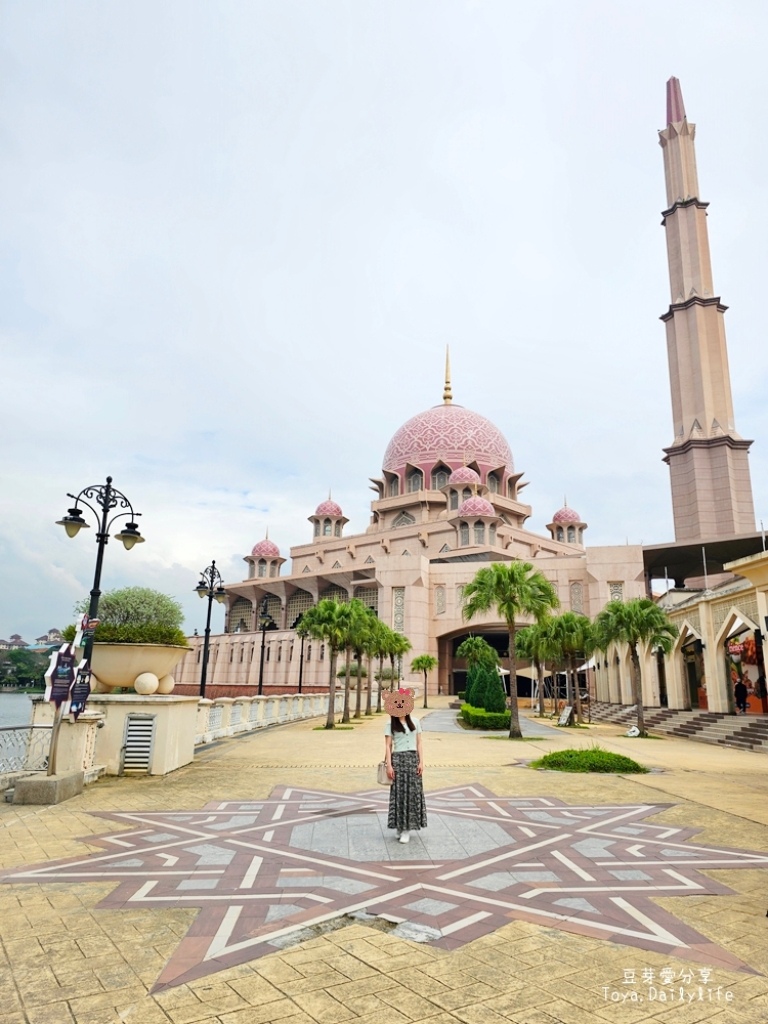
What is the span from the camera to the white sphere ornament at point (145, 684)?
38.9ft

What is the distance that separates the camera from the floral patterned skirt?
700 cm

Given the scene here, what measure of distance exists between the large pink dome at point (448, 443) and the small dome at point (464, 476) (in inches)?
130

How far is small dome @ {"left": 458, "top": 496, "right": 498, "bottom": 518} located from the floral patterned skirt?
4673 cm

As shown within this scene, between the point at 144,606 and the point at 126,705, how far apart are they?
13.9m

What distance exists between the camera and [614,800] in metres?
9.74

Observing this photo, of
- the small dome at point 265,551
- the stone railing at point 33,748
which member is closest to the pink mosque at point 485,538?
the small dome at point 265,551

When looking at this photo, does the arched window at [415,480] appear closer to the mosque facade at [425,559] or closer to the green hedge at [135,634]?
the mosque facade at [425,559]

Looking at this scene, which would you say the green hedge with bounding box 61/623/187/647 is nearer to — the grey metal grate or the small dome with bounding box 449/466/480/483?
the grey metal grate

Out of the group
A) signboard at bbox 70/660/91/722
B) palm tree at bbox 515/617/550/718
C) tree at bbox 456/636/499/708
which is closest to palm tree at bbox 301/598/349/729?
tree at bbox 456/636/499/708

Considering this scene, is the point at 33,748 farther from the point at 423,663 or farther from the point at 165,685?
the point at 423,663

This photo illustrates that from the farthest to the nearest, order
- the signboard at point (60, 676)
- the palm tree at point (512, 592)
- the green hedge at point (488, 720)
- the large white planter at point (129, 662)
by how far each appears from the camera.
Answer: the green hedge at point (488, 720), the palm tree at point (512, 592), the large white planter at point (129, 662), the signboard at point (60, 676)

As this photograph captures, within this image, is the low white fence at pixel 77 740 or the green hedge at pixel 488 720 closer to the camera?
the low white fence at pixel 77 740

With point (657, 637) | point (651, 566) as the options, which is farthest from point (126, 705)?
point (651, 566)

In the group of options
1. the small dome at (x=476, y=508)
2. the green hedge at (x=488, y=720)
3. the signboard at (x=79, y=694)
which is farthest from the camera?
the small dome at (x=476, y=508)
